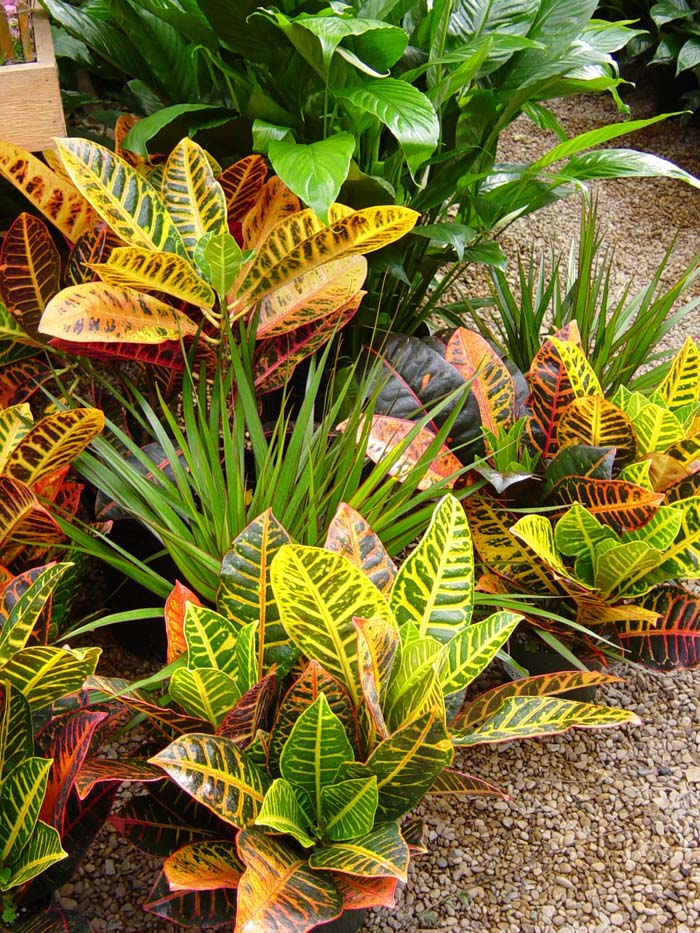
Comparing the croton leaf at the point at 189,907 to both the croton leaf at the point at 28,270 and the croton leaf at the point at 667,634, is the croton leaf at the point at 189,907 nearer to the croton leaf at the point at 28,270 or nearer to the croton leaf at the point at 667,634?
the croton leaf at the point at 667,634

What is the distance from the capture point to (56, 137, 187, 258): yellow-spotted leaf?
1355 millimetres

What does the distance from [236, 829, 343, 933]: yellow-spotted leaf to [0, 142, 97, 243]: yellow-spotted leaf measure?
43.2 inches

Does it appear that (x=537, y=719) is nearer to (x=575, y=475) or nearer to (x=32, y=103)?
(x=575, y=475)

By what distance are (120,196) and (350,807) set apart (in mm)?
985

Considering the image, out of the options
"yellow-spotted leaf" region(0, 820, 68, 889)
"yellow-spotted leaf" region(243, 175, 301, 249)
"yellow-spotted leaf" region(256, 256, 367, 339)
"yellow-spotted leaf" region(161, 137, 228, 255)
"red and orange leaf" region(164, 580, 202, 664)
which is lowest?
"yellow-spotted leaf" region(0, 820, 68, 889)

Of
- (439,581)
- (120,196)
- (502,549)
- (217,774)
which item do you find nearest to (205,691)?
(217,774)

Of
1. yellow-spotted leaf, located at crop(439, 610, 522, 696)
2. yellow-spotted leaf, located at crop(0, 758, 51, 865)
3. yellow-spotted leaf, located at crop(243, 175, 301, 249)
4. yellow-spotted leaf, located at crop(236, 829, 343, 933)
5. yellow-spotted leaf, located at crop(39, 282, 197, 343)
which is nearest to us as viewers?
yellow-spotted leaf, located at crop(236, 829, 343, 933)

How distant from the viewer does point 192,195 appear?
1508mm

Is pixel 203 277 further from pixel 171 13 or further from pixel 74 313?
pixel 171 13

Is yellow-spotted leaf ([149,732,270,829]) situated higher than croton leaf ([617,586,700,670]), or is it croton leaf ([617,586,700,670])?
yellow-spotted leaf ([149,732,270,829])

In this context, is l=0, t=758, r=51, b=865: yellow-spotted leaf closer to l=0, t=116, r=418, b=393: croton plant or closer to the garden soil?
the garden soil

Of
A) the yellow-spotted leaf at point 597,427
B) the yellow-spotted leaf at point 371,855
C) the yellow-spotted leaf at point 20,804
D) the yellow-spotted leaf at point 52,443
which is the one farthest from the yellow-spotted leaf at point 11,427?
the yellow-spotted leaf at point 597,427

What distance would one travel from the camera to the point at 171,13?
63.8 inches

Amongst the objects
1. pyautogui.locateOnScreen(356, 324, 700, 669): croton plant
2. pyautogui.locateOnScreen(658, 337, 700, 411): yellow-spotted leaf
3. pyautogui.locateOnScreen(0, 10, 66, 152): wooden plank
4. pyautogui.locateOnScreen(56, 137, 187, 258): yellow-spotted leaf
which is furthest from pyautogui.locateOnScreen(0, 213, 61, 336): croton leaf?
pyautogui.locateOnScreen(658, 337, 700, 411): yellow-spotted leaf
